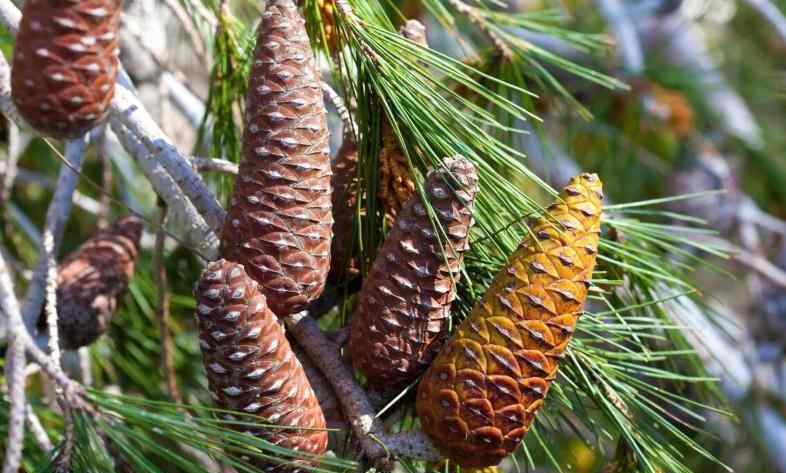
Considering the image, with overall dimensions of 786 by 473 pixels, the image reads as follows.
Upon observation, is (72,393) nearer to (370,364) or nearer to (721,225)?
(370,364)

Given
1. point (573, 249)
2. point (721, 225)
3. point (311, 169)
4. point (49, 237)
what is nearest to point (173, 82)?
point (49, 237)

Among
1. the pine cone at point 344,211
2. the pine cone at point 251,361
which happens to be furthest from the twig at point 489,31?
the pine cone at point 251,361

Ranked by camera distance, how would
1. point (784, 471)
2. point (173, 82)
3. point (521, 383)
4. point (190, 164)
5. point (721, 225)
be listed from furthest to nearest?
point (721, 225) < point (784, 471) < point (173, 82) < point (190, 164) < point (521, 383)

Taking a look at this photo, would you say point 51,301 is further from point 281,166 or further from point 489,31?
point 489,31

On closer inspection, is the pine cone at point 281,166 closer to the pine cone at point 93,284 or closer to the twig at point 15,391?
the twig at point 15,391

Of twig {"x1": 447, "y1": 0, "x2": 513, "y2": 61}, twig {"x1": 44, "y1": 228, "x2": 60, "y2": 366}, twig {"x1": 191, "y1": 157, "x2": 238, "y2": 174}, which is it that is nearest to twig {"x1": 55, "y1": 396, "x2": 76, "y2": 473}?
twig {"x1": 44, "y1": 228, "x2": 60, "y2": 366}

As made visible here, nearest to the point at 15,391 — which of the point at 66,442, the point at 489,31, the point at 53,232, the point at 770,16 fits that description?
the point at 66,442

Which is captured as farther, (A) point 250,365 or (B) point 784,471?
(B) point 784,471
